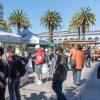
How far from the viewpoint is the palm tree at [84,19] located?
248ft

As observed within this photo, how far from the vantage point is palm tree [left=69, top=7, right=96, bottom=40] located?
75.5m

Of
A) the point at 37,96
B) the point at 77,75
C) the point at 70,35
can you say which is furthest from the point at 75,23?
the point at 37,96

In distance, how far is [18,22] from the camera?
81.6 metres

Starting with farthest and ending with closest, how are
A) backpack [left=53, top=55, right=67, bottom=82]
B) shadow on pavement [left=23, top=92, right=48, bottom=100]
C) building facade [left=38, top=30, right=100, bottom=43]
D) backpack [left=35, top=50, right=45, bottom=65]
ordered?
1. building facade [left=38, top=30, right=100, bottom=43]
2. backpack [left=35, top=50, right=45, bottom=65]
3. shadow on pavement [left=23, top=92, right=48, bottom=100]
4. backpack [left=53, top=55, right=67, bottom=82]

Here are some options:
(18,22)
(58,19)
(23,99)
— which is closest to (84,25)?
(58,19)

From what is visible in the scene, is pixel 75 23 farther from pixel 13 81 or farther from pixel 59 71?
pixel 13 81

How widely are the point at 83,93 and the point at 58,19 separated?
7167cm

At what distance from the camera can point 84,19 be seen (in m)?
76.2

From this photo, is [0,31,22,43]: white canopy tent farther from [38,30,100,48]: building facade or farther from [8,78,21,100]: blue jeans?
[38,30,100,48]: building facade

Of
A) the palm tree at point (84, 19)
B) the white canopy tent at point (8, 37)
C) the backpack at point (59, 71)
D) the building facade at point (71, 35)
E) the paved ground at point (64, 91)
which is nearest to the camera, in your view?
the backpack at point (59, 71)

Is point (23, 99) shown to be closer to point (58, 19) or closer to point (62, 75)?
point (62, 75)

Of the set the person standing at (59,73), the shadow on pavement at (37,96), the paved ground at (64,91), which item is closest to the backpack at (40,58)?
the paved ground at (64,91)

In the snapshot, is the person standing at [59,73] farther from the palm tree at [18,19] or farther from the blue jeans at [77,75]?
the palm tree at [18,19]

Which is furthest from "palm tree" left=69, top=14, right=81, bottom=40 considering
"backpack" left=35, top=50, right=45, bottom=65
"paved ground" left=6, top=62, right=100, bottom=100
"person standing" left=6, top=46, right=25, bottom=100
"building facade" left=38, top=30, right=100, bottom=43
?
"person standing" left=6, top=46, right=25, bottom=100
